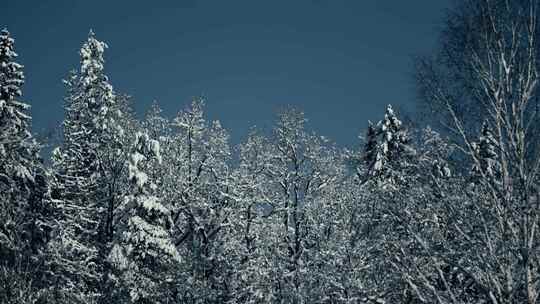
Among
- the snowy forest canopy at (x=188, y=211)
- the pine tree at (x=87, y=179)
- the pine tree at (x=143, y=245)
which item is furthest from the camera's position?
the pine tree at (x=87, y=179)

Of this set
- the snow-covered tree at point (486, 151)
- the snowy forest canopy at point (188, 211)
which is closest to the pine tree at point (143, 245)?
the snowy forest canopy at point (188, 211)

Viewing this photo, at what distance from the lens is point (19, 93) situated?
77.5 ft

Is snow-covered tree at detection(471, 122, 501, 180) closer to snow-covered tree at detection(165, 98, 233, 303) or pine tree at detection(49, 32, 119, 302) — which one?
snow-covered tree at detection(165, 98, 233, 303)

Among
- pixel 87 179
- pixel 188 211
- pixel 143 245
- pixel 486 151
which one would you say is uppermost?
pixel 87 179

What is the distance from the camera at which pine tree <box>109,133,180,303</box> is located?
20.3 m

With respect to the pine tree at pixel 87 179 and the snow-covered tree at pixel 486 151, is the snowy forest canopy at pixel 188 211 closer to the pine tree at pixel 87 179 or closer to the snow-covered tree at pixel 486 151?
the pine tree at pixel 87 179

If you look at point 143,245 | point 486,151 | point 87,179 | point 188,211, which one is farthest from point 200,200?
point 486,151

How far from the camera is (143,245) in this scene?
68.4 feet

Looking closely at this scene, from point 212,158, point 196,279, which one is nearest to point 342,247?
point 196,279

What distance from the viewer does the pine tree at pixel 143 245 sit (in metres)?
20.3

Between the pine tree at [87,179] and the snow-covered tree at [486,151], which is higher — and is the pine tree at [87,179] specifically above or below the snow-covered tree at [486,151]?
above

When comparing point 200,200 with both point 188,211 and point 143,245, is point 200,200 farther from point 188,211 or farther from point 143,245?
point 143,245

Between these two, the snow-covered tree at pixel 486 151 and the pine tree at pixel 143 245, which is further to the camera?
the pine tree at pixel 143 245

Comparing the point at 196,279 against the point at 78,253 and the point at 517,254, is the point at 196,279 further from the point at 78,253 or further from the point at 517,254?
the point at 517,254
